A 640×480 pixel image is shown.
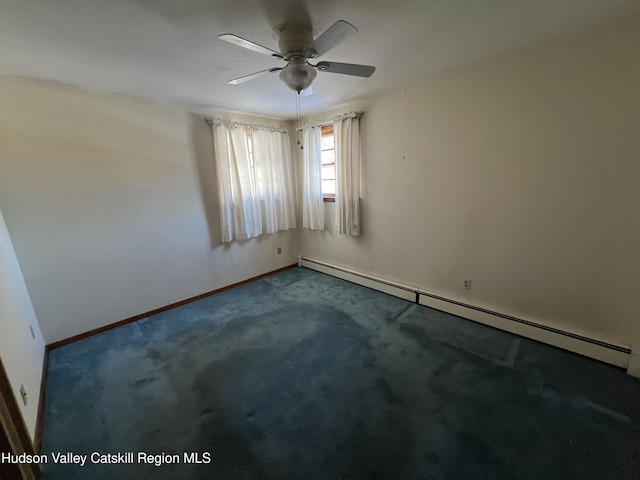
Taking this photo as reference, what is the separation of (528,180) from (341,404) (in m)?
2.25

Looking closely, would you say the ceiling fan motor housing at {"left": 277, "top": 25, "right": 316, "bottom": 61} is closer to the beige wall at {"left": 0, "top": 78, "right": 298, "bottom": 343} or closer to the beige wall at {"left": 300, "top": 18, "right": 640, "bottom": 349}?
the beige wall at {"left": 300, "top": 18, "right": 640, "bottom": 349}

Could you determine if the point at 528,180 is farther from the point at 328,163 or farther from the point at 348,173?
the point at 328,163

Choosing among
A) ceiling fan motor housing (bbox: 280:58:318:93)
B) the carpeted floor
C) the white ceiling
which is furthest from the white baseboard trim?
ceiling fan motor housing (bbox: 280:58:318:93)

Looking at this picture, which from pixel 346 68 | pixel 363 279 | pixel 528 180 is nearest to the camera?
pixel 346 68

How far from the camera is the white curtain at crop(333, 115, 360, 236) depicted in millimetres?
3191

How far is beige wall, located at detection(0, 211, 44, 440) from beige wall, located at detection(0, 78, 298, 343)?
0.21 metres

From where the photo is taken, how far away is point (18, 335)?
1701 millimetres

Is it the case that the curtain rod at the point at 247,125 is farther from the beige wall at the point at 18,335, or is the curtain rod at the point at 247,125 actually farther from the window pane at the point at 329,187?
the beige wall at the point at 18,335

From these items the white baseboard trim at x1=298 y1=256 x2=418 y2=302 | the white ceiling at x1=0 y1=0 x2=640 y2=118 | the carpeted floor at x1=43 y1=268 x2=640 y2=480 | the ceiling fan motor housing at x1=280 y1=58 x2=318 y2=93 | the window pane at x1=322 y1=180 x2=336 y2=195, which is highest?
the white ceiling at x1=0 y1=0 x2=640 y2=118

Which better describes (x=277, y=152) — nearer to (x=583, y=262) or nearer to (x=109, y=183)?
(x=109, y=183)

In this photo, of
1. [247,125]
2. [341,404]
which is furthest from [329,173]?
[341,404]

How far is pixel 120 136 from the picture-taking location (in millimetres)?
2611

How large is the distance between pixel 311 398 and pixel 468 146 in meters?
2.47

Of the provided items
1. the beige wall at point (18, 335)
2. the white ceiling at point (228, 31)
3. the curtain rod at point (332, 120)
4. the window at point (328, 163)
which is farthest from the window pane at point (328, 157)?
the beige wall at point (18, 335)
